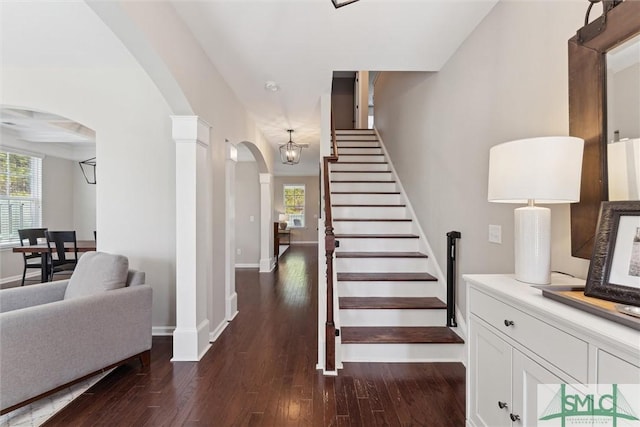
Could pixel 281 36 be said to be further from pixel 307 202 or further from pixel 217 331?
pixel 307 202

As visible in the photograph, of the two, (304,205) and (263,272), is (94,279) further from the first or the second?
(304,205)

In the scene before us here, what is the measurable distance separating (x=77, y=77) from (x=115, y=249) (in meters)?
1.80

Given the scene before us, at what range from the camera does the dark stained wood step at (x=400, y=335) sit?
2438mm

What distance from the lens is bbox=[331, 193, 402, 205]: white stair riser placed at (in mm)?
4145

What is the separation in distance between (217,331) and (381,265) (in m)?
1.88

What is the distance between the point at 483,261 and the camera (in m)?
2.24

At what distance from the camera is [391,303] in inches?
108

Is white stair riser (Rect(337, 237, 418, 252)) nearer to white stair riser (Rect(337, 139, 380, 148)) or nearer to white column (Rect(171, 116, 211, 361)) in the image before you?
white column (Rect(171, 116, 211, 361))

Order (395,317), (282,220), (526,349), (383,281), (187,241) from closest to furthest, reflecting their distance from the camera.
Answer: (526,349)
(187,241)
(395,317)
(383,281)
(282,220)

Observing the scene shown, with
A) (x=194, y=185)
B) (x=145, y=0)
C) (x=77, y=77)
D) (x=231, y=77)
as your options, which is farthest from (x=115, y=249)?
(x=145, y=0)

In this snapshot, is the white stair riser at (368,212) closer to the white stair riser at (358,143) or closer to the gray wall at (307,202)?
the white stair riser at (358,143)

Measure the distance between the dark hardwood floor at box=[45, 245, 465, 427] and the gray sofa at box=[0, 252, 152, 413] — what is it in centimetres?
22

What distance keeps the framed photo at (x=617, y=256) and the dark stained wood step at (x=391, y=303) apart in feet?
5.46

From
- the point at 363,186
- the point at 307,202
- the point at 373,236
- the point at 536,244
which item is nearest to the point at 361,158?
the point at 363,186
